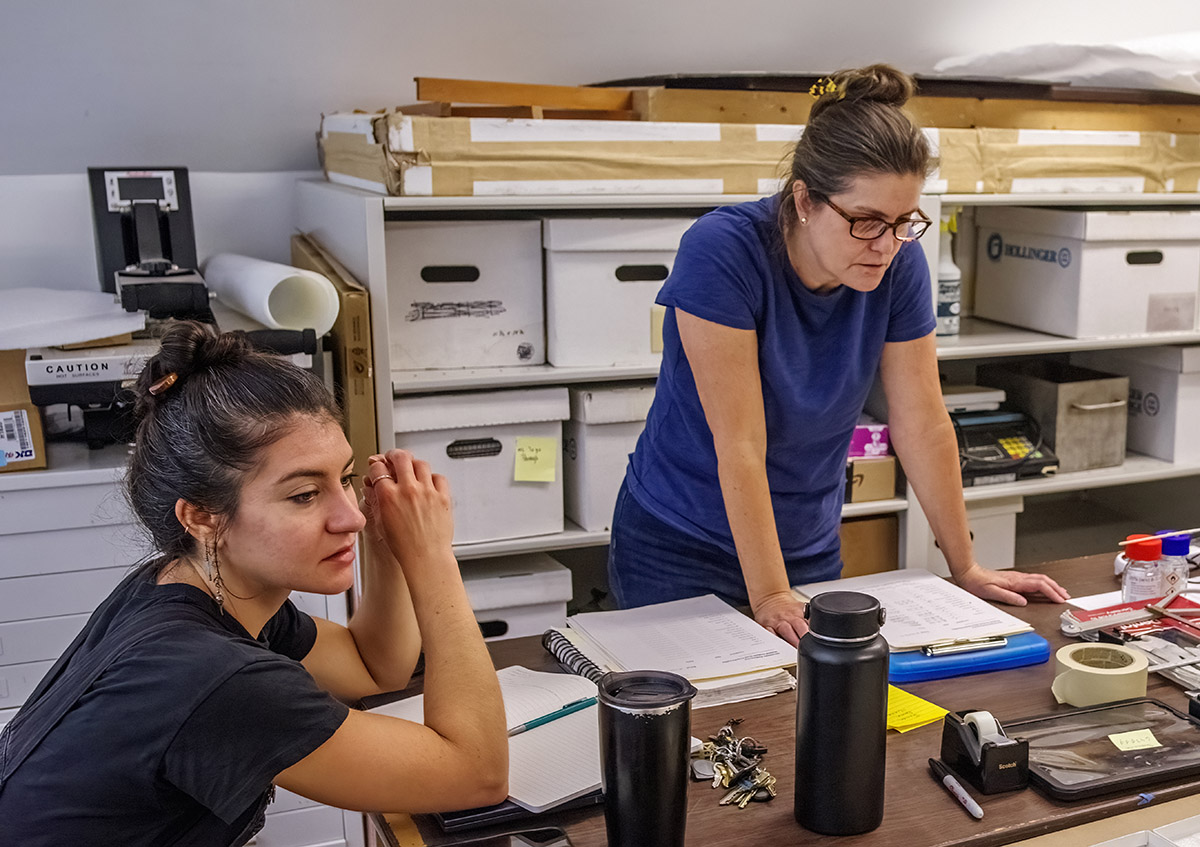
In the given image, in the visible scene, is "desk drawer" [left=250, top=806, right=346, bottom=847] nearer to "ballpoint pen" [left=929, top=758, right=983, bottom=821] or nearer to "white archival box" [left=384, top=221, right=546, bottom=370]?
"white archival box" [left=384, top=221, right=546, bottom=370]

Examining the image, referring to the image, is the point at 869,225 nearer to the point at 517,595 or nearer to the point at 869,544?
the point at 517,595

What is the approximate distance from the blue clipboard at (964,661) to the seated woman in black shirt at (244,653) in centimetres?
50

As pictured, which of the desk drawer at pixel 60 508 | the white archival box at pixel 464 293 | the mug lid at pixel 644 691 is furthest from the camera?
the white archival box at pixel 464 293

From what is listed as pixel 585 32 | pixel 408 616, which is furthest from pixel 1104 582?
pixel 585 32

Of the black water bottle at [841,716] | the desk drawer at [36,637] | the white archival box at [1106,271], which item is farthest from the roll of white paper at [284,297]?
the white archival box at [1106,271]

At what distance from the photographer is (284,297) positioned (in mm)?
2090

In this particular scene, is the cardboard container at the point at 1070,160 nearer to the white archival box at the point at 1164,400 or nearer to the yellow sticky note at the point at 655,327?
the white archival box at the point at 1164,400

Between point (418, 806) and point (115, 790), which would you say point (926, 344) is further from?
point (115, 790)

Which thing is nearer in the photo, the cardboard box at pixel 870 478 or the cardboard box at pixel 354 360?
the cardboard box at pixel 354 360

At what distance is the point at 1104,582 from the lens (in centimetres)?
162

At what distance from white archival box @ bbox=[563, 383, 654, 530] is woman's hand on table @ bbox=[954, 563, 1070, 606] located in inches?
36.3

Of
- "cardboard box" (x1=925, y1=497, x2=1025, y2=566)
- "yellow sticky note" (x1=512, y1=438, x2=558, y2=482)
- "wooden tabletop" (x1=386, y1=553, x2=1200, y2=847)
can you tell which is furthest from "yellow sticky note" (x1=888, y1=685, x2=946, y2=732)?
"cardboard box" (x1=925, y1=497, x2=1025, y2=566)

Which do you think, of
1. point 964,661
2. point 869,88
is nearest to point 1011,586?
point 964,661

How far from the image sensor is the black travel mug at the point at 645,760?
0.91 metres
